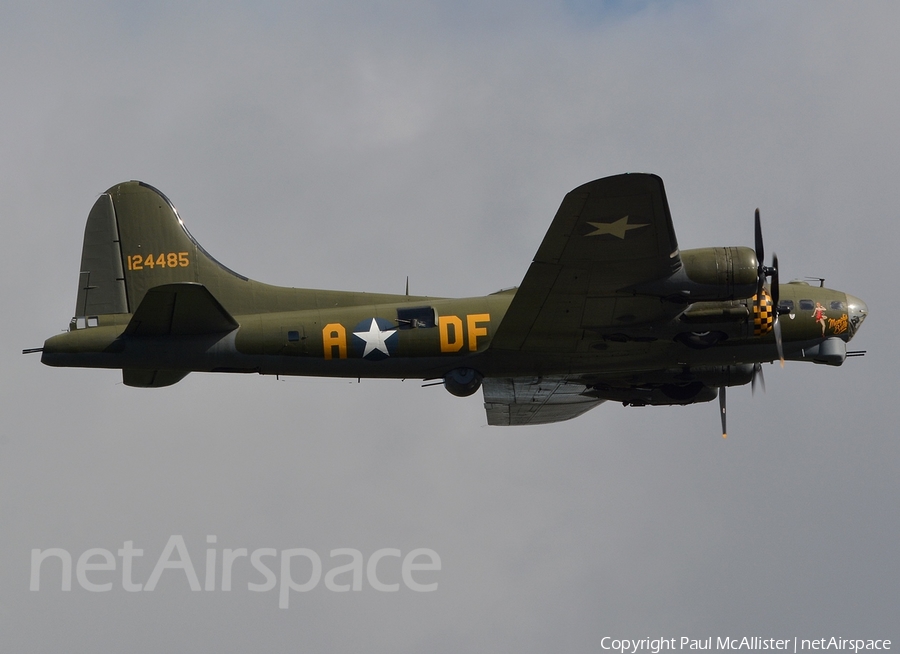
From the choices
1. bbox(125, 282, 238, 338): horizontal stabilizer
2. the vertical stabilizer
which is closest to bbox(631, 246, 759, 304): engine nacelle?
bbox(125, 282, 238, 338): horizontal stabilizer

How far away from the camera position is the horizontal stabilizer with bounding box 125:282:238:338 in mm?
27734

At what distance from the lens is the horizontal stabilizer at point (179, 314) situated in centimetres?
2773

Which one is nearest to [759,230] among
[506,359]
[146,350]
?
[506,359]

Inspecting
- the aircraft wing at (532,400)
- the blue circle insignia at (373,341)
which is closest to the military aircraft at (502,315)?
the blue circle insignia at (373,341)

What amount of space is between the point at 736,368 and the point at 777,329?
2412mm

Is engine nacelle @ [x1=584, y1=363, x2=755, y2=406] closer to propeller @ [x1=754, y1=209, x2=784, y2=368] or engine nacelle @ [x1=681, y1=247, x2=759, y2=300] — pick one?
propeller @ [x1=754, y1=209, x2=784, y2=368]

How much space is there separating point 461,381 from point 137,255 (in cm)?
897

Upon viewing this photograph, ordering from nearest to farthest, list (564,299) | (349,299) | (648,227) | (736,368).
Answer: (648,227) → (564,299) → (349,299) → (736,368)

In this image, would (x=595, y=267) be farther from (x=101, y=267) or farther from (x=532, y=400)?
(x=101, y=267)

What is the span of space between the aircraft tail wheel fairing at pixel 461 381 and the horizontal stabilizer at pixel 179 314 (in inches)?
209

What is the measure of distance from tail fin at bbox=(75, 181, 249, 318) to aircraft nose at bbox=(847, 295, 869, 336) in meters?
15.4

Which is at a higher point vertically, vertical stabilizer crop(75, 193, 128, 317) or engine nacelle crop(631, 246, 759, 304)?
vertical stabilizer crop(75, 193, 128, 317)

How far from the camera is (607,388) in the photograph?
33.3 m

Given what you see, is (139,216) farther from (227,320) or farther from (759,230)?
(759,230)
